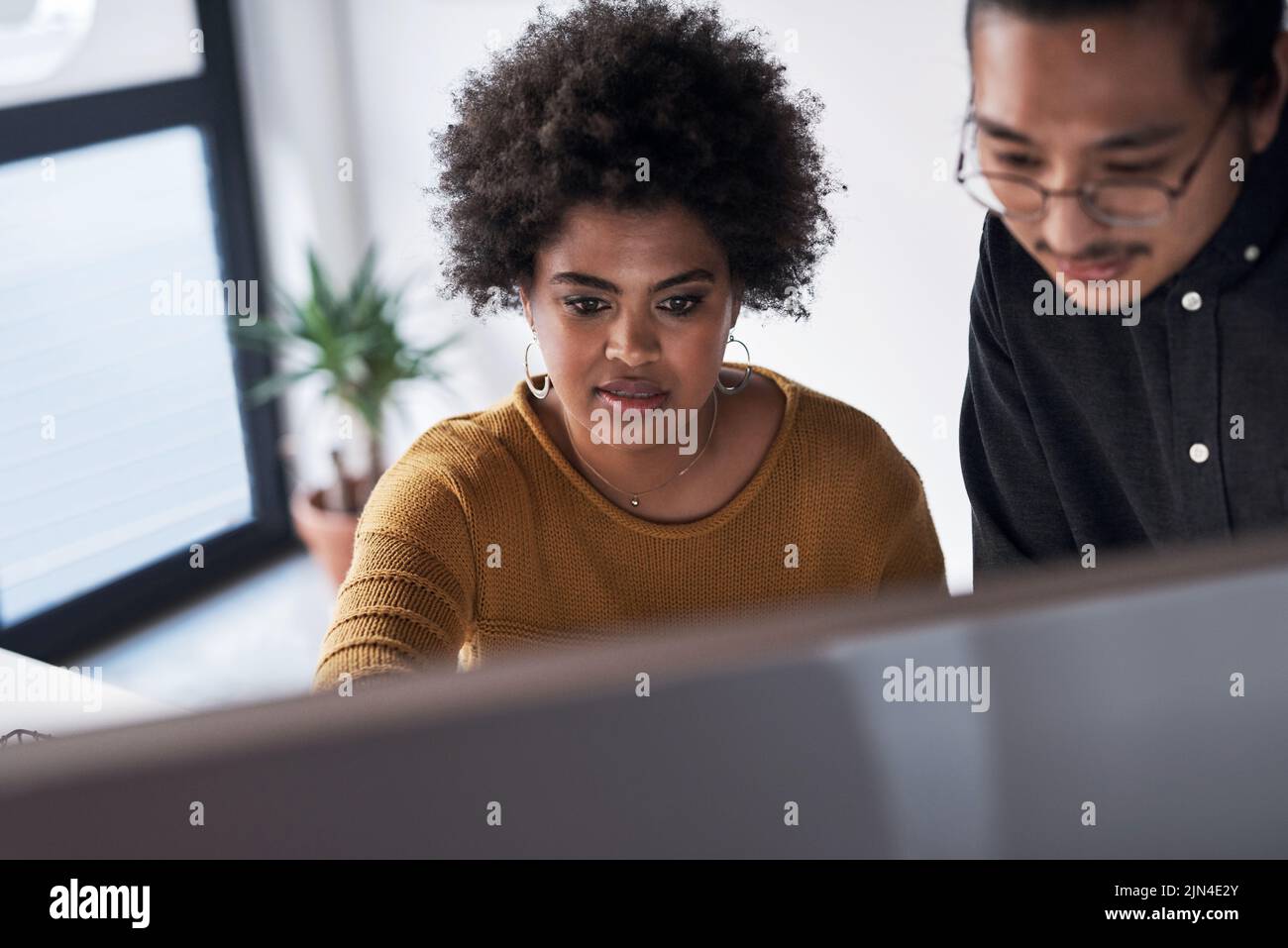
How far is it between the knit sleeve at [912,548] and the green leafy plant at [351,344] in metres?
1.92

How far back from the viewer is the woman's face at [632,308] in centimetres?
80

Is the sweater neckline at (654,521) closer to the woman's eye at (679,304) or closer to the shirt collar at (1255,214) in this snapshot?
the woman's eye at (679,304)

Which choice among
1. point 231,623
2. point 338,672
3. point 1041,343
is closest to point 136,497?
point 231,623

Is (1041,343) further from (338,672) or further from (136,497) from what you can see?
(136,497)

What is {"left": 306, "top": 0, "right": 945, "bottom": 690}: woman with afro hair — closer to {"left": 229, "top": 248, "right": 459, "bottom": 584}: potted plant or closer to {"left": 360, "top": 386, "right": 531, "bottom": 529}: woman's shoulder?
{"left": 360, "top": 386, "right": 531, "bottom": 529}: woman's shoulder

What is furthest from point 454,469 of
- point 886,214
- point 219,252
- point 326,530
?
point 219,252

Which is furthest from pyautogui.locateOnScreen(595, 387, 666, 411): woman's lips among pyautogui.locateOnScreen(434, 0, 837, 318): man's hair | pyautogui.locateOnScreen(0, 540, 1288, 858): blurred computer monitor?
pyautogui.locateOnScreen(0, 540, 1288, 858): blurred computer monitor

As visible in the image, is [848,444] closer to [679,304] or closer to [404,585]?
[679,304]

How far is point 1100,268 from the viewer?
1.90 feet

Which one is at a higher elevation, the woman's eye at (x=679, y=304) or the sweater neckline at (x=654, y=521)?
the woman's eye at (x=679, y=304)

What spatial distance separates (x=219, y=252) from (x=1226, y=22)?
254 cm

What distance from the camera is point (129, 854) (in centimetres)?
18

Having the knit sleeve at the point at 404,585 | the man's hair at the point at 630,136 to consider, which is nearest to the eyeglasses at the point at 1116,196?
the man's hair at the point at 630,136
